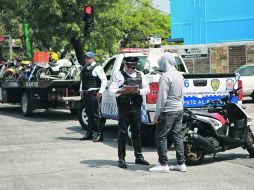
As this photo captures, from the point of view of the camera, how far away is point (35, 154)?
10.1 meters

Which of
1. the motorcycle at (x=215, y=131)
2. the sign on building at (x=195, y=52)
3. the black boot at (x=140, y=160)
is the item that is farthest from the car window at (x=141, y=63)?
the sign on building at (x=195, y=52)

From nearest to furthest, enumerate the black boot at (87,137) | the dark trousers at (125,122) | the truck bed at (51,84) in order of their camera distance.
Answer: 1. the dark trousers at (125,122)
2. the black boot at (87,137)
3. the truck bed at (51,84)

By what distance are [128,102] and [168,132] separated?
893 millimetres

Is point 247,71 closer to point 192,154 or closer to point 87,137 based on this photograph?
point 87,137

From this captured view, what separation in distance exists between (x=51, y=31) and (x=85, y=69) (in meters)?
12.6

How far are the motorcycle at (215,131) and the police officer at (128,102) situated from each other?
772 mm

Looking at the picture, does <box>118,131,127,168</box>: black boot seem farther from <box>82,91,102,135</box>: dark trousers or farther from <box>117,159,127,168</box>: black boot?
<box>82,91,102,135</box>: dark trousers

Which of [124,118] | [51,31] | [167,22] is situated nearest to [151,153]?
[124,118]

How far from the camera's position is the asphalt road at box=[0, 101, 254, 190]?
7.37m

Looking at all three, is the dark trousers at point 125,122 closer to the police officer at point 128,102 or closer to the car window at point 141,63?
the police officer at point 128,102

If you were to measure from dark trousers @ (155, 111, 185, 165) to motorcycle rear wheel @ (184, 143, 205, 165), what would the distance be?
15.0 inches

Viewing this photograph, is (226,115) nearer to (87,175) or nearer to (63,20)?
(87,175)

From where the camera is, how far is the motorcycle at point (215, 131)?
28.0 ft

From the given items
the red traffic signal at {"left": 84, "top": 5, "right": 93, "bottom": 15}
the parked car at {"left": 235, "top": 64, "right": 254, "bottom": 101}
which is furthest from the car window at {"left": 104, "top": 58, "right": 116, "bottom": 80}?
the parked car at {"left": 235, "top": 64, "right": 254, "bottom": 101}
